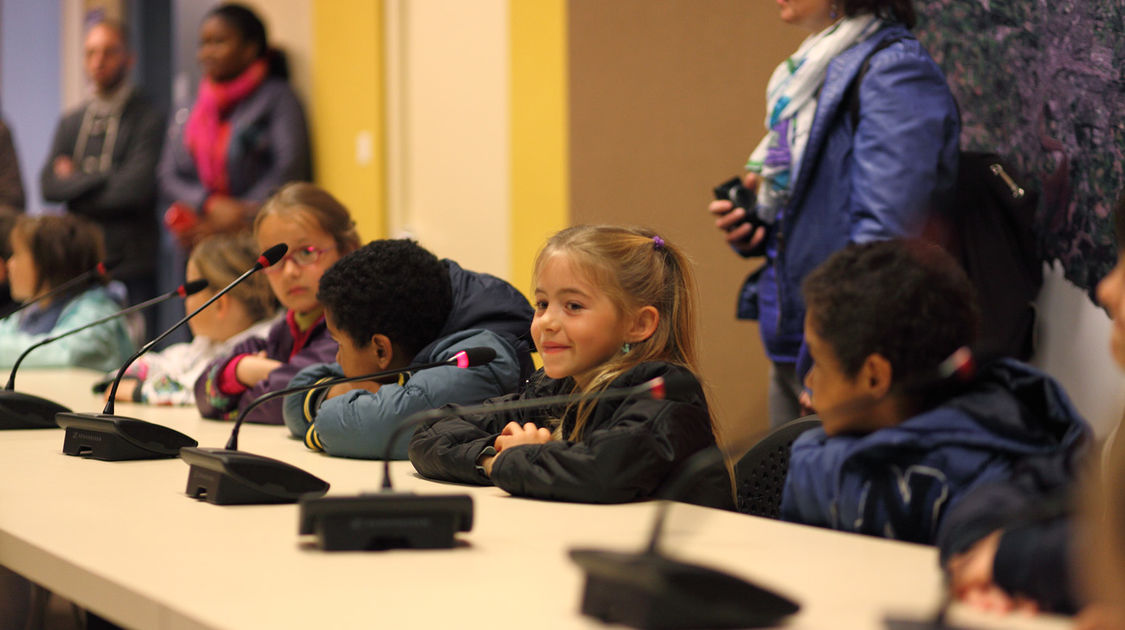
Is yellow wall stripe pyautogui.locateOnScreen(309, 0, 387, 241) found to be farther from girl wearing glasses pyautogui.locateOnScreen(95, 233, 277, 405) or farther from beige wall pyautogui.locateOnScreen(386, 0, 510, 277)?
girl wearing glasses pyautogui.locateOnScreen(95, 233, 277, 405)

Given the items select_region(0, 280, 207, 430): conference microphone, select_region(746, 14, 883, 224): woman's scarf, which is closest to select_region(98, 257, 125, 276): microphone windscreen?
select_region(0, 280, 207, 430): conference microphone

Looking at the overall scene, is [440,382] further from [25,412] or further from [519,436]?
[25,412]

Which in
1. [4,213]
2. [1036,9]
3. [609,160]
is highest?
[1036,9]

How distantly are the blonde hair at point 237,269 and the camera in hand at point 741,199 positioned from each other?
1387 millimetres

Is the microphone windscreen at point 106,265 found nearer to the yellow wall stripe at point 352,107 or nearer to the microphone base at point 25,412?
the microphone base at point 25,412

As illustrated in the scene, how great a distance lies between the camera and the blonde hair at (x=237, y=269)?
10.7 feet

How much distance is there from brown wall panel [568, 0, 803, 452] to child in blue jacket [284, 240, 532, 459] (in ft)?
4.68

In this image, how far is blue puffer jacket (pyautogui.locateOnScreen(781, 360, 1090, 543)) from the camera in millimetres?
1295

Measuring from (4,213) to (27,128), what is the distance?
3798 mm

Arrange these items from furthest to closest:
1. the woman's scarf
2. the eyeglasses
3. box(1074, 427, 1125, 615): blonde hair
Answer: the eyeglasses
the woman's scarf
box(1074, 427, 1125, 615): blonde hair

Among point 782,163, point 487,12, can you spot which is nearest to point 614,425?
point 782,163

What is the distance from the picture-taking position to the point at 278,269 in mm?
2818

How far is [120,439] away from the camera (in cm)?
196

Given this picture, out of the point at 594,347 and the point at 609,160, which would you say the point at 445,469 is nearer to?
the point at 594,347
